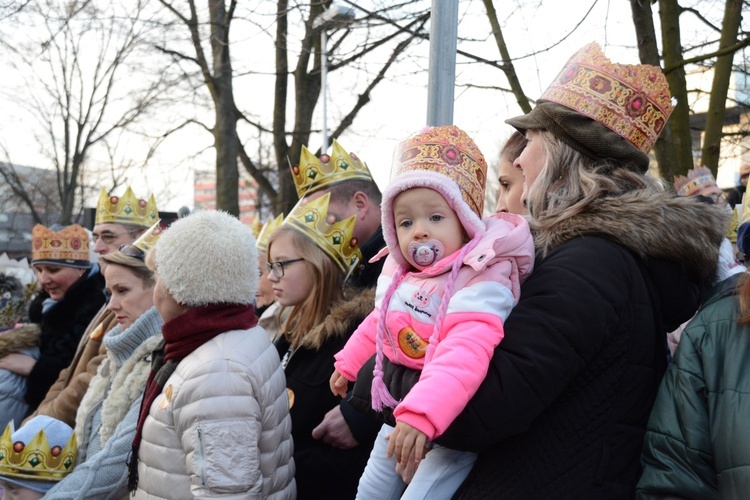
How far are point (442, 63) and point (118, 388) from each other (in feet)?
7.48

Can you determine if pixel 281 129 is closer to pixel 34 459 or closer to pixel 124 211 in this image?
pixel 124 211

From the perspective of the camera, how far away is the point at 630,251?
207cm

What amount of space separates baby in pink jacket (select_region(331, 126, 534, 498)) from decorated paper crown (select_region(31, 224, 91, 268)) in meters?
4.56

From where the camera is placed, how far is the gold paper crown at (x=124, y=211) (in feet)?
21.8

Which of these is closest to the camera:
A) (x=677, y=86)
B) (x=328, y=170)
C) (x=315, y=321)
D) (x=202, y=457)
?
(x=202, y=457)

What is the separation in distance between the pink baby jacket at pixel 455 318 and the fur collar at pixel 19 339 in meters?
4.33

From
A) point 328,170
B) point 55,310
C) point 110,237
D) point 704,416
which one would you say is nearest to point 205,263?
point 328,170

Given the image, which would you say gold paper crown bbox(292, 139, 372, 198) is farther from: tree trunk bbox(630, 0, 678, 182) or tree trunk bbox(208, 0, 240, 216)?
tree trunk bbox(208, 0, 240, 216)

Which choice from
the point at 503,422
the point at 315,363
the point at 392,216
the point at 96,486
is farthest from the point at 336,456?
the point at 503,422

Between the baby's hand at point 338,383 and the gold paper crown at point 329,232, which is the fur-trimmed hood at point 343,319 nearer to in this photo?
the gold paper crown at point 329,232

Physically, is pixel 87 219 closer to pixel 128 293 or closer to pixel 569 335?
pixel 128 293

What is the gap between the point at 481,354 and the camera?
1.93 meters

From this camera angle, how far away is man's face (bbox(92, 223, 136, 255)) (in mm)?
6566

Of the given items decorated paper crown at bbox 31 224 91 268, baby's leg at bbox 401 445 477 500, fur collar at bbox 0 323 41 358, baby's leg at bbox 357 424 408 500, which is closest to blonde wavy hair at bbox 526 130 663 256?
baby's leg at bbox 401 445 477 500
